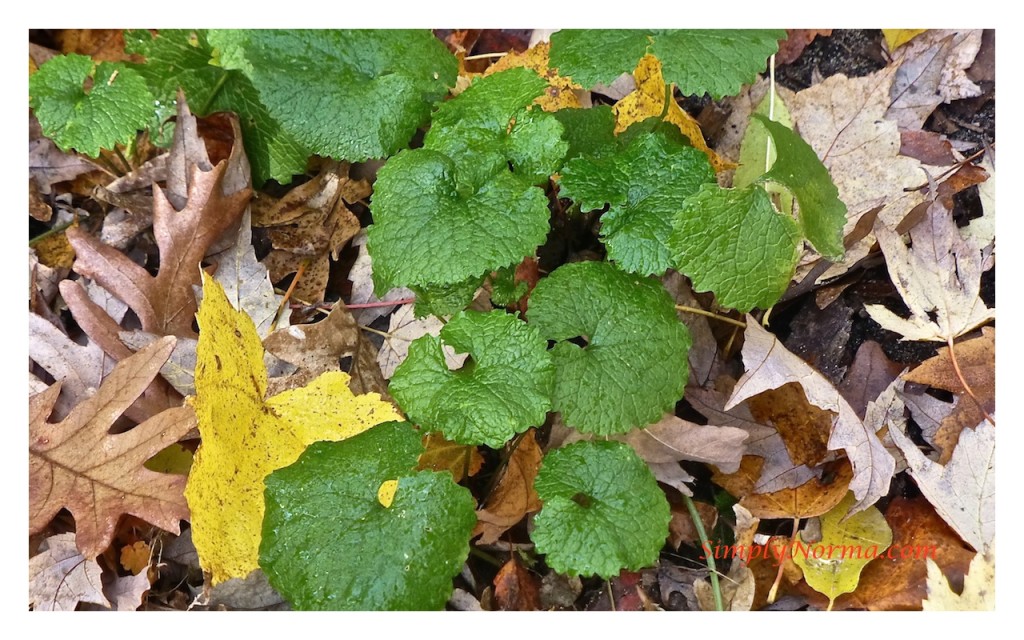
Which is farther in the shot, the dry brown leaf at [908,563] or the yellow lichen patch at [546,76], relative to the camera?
the yellow lichen patch at [546,76]

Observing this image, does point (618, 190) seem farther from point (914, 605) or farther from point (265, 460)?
point (914, 605)

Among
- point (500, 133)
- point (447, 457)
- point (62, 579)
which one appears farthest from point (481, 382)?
point (62, 579)

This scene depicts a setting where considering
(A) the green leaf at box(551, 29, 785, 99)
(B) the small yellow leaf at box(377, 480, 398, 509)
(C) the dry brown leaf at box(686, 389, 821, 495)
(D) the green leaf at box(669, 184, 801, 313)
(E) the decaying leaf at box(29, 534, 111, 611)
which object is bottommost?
(E) the decaying leaf at box(29, 534, 111, 611)

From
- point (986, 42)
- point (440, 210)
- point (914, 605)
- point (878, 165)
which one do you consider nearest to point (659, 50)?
point (440, 210)

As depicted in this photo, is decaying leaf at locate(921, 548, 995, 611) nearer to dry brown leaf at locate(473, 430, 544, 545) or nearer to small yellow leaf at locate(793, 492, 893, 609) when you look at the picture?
small yellow leaf at locate(793, 492, 893, 609)

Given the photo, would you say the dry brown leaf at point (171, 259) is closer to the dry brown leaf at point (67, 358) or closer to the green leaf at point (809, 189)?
the dry brown leaf at point (67, 358)

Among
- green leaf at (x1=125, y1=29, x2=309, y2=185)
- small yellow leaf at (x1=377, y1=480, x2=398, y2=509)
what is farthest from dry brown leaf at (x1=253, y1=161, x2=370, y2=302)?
small yellow leaf at (x1=377, y1=480, x2=398, y2=509)

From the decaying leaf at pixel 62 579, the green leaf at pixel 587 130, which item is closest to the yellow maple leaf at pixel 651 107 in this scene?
the green leaf at pixel 587 130
